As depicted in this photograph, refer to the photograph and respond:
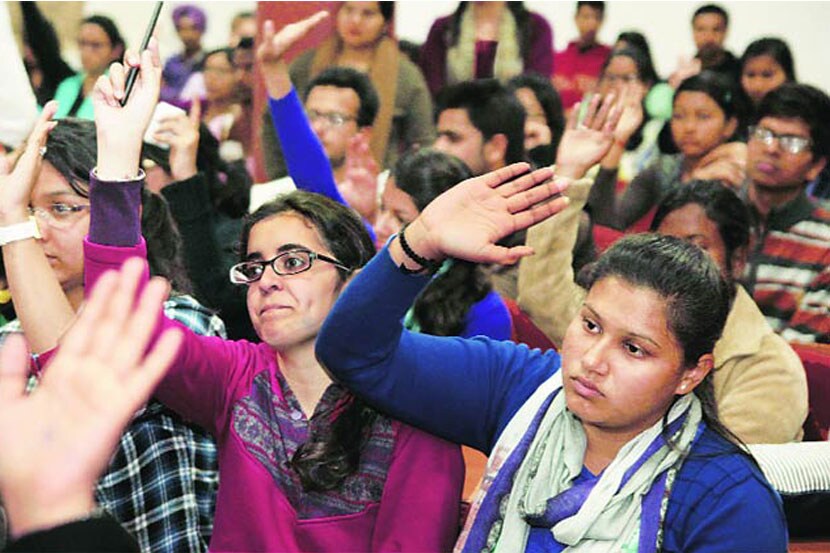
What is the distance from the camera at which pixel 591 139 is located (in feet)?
7.04

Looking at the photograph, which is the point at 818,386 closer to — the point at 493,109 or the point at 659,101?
the point at 493,109

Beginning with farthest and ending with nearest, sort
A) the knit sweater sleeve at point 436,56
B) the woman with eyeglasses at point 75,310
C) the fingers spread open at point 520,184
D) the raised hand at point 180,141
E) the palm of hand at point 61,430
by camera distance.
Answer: the knit sweater sleeve at point 436,56 < the raised hand at point 180,141 < the woman with eyeglasses at point 75,310 < the fingers spread open at point 520,184 < the palm of hand at point 61,430

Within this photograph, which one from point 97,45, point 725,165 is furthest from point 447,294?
point 97,45

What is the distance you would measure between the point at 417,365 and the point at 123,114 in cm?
56

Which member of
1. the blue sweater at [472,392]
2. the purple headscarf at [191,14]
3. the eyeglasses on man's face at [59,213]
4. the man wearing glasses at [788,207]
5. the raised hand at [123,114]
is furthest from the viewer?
the purple headscarf at [191,14]

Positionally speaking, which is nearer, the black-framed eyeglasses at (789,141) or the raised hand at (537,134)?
the black-framed eyeglasses at (789,141)

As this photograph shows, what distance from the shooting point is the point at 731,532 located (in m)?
1.38

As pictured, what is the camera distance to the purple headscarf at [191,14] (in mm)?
6173

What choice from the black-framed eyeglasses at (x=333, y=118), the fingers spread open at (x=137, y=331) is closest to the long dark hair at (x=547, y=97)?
the black-framed eyeglasses at (x=333, y=118)

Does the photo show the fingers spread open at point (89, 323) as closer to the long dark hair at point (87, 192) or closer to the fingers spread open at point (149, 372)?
the fingers spread open at point (149, 372)

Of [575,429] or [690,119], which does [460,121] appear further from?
[575,429]

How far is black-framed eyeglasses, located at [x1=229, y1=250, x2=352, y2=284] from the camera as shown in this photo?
1.76 m

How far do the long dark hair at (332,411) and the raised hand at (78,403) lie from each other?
802 millimetres

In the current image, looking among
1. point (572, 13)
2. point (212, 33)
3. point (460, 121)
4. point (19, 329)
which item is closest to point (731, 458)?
point (19, 329)
